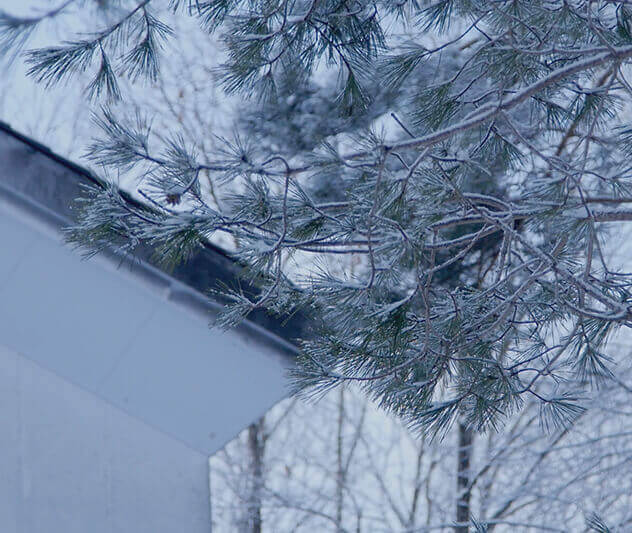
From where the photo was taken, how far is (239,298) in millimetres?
2096

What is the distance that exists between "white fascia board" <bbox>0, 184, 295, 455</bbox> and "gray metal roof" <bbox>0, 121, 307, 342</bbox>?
0.15 ft

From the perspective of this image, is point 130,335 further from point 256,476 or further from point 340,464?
point 340,464

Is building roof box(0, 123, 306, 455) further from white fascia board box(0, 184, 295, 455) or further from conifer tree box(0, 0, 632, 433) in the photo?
conifer tree box(0, 0, 632, 433)

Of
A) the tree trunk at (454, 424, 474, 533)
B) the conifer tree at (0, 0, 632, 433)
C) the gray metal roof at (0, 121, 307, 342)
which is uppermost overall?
the tree trunk at (454, 424, 474, 533)

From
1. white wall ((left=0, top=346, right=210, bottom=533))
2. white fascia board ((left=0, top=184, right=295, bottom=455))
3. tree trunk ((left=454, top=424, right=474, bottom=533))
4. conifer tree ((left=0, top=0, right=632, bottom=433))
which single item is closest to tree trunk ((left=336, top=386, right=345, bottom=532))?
tree trunk ((left=454, top=424, right=474, bottom=533))

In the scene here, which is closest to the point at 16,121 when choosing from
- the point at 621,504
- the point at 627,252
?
the point at 627,252

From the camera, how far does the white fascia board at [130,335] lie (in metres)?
3.25

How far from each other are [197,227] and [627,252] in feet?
17.8

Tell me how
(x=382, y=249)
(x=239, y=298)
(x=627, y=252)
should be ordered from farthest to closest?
(x=627, y=252) < (x=239, y=298) < (x=382, y=249)

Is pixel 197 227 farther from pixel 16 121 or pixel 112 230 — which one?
pixel 16 121

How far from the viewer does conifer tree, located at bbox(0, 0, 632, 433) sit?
5.93 ft

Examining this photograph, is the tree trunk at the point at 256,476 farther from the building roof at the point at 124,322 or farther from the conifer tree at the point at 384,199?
the conifer tree at the point at 384,199

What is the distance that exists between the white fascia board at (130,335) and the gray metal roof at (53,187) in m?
0.05

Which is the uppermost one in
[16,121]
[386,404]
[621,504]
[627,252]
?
[16,121]
